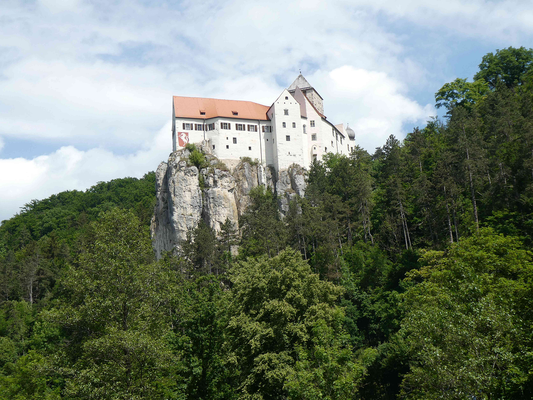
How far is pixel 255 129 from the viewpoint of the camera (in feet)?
241

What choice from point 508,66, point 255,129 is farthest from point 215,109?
point 508,66

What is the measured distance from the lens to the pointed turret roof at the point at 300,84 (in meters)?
85.2

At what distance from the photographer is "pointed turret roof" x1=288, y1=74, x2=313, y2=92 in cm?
8519

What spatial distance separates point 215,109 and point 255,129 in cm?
702

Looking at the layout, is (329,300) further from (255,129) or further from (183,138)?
(255,129)

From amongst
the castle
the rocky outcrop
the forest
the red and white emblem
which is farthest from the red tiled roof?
the forest

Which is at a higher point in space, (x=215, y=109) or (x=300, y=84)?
(x=300, y=84)

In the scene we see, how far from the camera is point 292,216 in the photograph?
51562 mm

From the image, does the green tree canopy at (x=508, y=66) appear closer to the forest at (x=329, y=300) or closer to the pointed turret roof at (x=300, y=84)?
the forest at (x=329, y=300)

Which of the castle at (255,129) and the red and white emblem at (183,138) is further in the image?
the castle at (255,129)

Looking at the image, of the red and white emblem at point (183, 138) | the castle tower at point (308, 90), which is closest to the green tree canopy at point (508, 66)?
the castle tower at point (308, 90)

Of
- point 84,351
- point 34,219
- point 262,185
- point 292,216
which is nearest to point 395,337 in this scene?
point 292,216

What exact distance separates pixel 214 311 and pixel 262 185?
43.0 metres

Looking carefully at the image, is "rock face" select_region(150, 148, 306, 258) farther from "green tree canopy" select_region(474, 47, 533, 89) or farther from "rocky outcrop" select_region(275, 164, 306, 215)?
"green tree canopy" select_region(474, 47, 533, 89)
